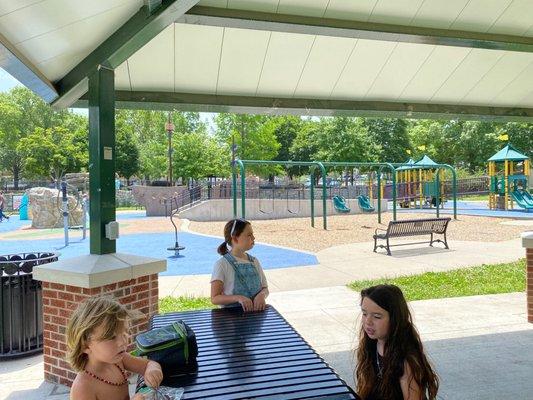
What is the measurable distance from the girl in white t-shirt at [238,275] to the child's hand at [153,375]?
1.18 m

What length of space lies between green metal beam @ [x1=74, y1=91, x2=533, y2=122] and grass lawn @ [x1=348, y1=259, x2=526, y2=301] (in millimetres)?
2651

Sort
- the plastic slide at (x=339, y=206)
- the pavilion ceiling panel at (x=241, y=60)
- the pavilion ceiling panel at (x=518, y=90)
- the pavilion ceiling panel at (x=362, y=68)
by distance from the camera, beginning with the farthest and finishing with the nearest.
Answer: the plastic slide at (x=339, y=206)
the pavilion ceiling panel at (x=518, y=90)
the pavilion ceiling panel at (x=362, y=68)
the pavilion ceiling panel at (x=241, y=60)

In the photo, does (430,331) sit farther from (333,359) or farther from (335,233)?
(335,233)

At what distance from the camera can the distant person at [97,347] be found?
1.81 meters

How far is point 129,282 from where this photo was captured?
4109mm

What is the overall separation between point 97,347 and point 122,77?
3.78 metres

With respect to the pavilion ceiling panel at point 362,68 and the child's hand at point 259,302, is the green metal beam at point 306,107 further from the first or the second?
the child's hand at point 259,302

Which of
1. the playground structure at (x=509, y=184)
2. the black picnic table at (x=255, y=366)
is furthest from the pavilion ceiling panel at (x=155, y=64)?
the playground structure at (x=509, y=184)

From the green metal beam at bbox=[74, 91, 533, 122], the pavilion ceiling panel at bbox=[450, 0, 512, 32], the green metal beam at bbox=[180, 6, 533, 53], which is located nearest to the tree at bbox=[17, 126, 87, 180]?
the green metal beam at bbox=[74, 91, 533, 122]

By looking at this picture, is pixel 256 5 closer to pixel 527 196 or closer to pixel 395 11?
pixel 395 11

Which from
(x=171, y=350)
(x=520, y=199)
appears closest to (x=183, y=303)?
(x=171, y=350)

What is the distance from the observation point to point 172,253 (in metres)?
13.6

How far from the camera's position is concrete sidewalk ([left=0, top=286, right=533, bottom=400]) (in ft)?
12.2

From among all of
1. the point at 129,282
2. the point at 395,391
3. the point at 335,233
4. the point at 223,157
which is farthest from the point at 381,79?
the point at 223,157
